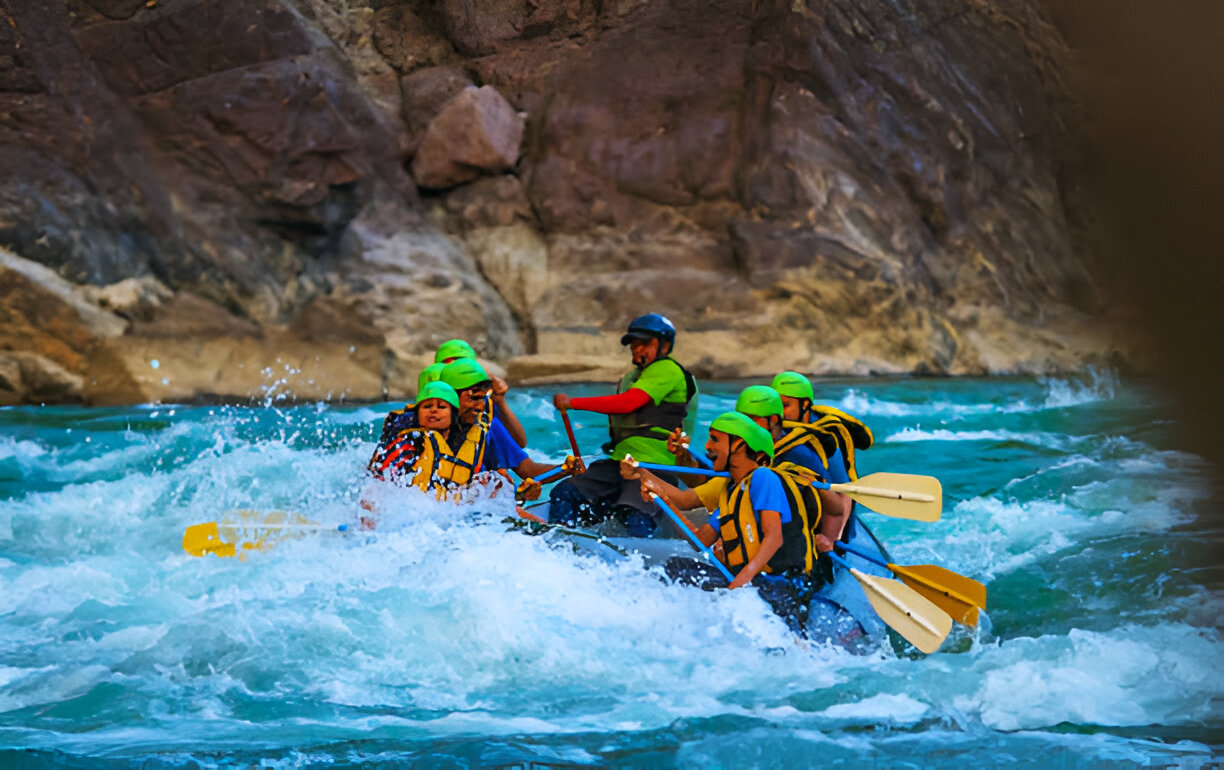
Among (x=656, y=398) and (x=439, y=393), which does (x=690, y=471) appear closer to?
(x=656, y=398)

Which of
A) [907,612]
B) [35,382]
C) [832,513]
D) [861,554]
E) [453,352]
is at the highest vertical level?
[35,382]

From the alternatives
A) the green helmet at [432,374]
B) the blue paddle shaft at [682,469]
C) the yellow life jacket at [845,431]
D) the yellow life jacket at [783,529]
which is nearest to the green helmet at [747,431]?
the yellow life jacket at [783,529]

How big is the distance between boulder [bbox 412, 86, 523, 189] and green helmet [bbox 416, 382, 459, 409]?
31.0ft

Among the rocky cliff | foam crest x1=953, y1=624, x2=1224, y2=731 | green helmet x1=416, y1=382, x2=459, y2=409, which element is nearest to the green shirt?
green helmet x1=416, y1=382, x2=459, y2=409

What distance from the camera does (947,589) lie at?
4.32m

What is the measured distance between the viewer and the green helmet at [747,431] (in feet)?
13.5

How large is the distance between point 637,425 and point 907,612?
1.70m

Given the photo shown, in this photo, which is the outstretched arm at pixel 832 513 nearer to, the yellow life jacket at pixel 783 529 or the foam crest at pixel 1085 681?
the yellow life jacket at pixel 783 529

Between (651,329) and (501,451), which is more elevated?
(651,329)

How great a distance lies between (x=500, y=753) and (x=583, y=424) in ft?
26.6

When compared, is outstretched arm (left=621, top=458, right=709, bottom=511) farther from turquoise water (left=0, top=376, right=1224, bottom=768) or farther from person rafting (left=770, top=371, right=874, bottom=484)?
person rafting (left=770, top=371, right=874, bottom=484)

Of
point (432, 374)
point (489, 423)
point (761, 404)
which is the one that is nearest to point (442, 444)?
point (489, 423)

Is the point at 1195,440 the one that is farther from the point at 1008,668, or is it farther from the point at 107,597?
the point at 107,597

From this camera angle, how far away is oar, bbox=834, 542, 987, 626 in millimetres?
4328
